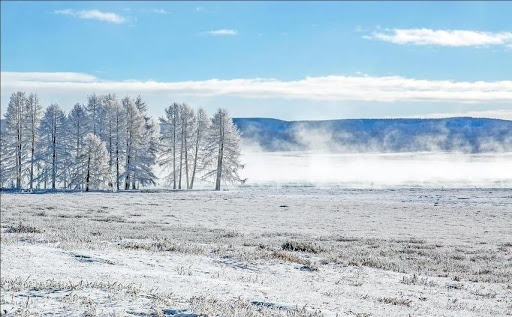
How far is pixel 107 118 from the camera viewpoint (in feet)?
197

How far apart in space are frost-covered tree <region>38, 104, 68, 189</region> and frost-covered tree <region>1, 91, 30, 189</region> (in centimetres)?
187

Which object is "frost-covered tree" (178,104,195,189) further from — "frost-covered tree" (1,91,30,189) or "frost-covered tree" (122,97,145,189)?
"frost-covered tree" (1,91,30,189)

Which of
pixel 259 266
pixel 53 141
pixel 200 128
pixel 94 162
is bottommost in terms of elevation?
pixel 259 266

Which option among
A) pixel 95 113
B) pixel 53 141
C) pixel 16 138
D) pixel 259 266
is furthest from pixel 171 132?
pixel 259 266

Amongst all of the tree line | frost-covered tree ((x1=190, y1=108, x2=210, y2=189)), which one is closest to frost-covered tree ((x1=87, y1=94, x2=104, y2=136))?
the tree line

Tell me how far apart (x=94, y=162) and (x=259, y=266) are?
44080 millimetres

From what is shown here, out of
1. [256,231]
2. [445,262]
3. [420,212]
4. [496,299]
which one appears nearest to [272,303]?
[496,299]

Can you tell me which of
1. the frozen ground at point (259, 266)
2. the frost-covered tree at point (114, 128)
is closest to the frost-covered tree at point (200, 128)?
the frost-covered tree at point (114, 128)

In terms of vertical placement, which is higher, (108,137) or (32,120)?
(32,120)

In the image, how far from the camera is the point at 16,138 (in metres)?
59.3

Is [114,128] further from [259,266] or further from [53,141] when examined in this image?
[259,266]

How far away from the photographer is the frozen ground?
9.29 m

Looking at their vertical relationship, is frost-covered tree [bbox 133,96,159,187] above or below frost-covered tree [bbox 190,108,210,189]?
below

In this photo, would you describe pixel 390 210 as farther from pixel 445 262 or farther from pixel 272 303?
pixel 272 303
